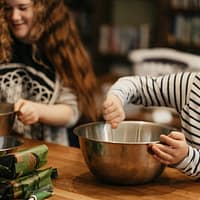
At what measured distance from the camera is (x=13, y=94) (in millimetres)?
1990

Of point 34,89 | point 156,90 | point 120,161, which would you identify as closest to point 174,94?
point 156,90

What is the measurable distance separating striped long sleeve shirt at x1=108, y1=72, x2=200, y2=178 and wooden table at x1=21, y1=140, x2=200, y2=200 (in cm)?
5

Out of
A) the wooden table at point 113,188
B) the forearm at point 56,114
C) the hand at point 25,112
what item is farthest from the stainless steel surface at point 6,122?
the forearm at point 56,114

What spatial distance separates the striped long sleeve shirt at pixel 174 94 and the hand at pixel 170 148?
8 cm

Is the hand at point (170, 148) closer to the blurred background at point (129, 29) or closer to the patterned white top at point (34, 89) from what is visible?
the patterned white top at point (34, 89)

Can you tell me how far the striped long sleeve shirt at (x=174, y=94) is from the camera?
1504 mm

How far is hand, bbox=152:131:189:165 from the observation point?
1.31m

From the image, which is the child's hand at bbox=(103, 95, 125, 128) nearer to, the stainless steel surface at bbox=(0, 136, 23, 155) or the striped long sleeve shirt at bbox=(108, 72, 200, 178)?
the striped long sleeve shirt at bbox=(108, 72, 200, 178)

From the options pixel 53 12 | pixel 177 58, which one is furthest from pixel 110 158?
pixel 177 58

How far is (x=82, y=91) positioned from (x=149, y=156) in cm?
78

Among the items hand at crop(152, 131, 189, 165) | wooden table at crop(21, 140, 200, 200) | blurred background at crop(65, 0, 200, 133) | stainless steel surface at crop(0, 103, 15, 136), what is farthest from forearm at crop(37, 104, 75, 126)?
blurred background at crop(65, 0, 200, 133)

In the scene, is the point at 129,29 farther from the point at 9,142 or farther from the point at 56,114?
the point at 9,142

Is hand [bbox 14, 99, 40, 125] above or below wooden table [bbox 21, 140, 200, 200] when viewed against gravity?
above

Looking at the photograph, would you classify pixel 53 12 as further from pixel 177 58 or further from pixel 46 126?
pixel 177 58
